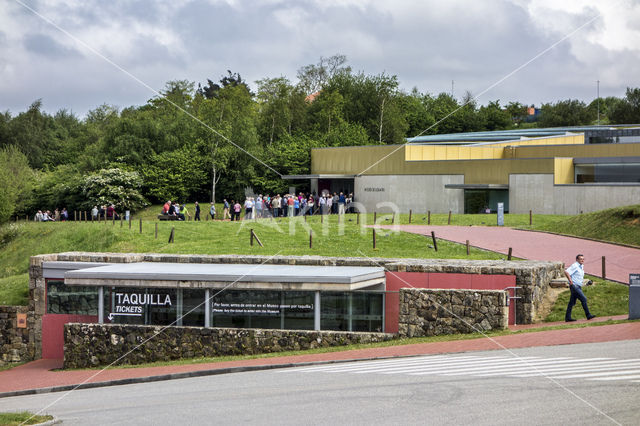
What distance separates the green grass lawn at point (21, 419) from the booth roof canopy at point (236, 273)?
25.7 feet

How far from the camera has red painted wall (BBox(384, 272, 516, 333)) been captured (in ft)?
68.0

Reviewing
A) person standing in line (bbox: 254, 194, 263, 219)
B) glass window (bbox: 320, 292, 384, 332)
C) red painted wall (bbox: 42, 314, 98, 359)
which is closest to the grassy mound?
glass window (bbox: 320, 292, 384, 332)

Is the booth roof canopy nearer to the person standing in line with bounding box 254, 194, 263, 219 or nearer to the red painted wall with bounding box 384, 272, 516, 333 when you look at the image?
the red painted wall with bounding box 384, 272, 516, 333

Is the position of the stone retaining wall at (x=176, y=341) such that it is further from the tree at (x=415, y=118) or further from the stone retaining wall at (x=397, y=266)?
the tree at (x=415, y=118)

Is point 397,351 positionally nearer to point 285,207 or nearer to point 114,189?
point 285,207

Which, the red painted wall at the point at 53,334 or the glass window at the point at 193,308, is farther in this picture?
the red painted wall at the point at 53,334

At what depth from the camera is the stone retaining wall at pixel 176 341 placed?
2036 cm

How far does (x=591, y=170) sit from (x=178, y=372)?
41.8 meters

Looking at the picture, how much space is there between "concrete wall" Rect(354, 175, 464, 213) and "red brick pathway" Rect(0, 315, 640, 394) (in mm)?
34347

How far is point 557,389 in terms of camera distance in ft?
40.1

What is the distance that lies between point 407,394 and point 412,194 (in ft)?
142

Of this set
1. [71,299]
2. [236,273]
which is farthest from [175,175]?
[236,273]

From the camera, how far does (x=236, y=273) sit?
71.1ft

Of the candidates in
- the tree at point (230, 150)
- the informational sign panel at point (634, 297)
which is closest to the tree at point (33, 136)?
the tree at point (230, 150)
